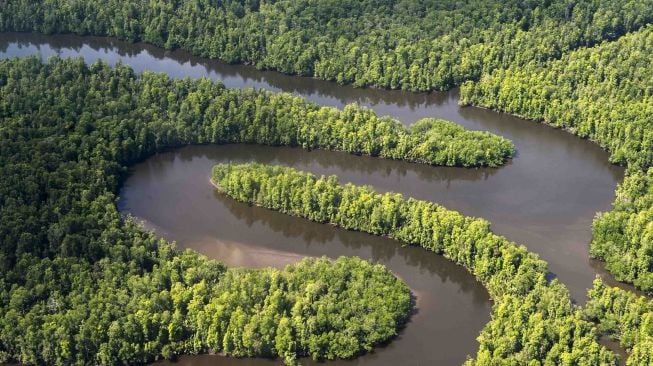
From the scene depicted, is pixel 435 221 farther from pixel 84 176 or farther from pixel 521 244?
pixel 84 176

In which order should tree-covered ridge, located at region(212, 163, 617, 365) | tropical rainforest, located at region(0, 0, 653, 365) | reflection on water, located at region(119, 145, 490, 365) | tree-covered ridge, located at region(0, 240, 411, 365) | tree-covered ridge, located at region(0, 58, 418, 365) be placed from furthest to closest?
reflection on water, located at region(119, 145, 490, 365) < tropical rainforest, located at region(0, 0, 653, 365) < tree-covered ridge, located at region(0, 58, 418, 365) < tree-covered ridge, located at region(0, 240, 411, 365) < tree-covered ridge, located at region(212, 163, 617, 365)

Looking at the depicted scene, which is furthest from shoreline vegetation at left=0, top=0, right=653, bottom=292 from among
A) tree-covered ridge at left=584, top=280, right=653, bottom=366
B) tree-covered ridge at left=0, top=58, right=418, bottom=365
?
tree-covered ridge at left=0, top=58, right=418, bottom=365

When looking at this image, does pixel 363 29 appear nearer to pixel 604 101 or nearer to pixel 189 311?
pixel 604 101

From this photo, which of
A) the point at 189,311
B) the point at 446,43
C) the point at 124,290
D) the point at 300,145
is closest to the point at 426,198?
the point at 300,145

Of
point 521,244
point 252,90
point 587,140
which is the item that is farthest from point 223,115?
point 587,140

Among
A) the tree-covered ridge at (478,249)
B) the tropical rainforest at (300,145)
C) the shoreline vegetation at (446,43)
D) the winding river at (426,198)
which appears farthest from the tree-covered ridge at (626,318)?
the shoreline vegetation at (446,43)

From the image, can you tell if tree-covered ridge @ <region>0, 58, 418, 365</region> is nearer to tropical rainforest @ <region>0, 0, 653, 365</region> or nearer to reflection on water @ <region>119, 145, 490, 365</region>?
tropical rainforest @ <region>0, 0, 653, 365</region>
